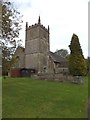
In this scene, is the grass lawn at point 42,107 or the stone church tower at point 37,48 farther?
the stone church tower at point 37,48

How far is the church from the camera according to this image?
74062mm

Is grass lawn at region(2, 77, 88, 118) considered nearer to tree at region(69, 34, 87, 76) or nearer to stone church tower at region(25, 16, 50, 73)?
tree at region(69, 34, 87, 76)

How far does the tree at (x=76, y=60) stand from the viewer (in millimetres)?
51719

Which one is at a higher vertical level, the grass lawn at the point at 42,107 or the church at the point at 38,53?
the church at the point at 38,53

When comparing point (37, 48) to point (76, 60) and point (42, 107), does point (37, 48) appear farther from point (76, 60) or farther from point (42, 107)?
point (42, 107)

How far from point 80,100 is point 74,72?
1185 inches

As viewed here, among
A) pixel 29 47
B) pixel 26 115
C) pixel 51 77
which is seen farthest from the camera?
pixel 29 47

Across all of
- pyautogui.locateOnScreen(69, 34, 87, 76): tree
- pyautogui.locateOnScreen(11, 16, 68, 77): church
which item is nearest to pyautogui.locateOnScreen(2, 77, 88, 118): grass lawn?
pyautogui.locateOnScreen(69, 34, 87, 76): tree

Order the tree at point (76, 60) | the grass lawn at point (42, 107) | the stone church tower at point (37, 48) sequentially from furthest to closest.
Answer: the stone church tower at point (37, 48)
the tree at point (76, 60)
the grass lawn at point (42, 107)

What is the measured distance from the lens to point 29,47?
253 feet

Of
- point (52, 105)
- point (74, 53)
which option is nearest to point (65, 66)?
point (74, 53)

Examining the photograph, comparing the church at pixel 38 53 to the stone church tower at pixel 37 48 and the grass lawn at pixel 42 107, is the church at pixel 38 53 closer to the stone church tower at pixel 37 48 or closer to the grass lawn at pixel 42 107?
the stone church tower at pixel 37 48

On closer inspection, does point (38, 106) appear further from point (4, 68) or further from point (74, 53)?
point (74, 53)

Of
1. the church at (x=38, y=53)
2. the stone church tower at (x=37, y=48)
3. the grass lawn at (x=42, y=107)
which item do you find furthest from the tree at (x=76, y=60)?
the grass lawn at (x=42, y=107)
